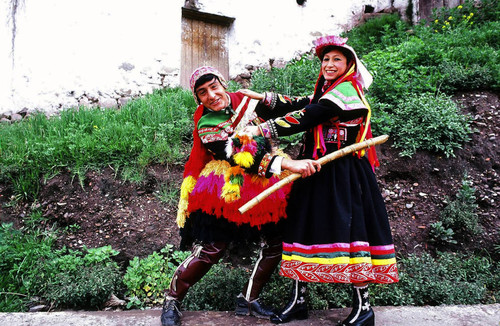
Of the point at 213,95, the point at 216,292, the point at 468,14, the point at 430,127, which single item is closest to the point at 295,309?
the point at 216,292

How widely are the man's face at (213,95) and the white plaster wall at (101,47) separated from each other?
4.36 meters

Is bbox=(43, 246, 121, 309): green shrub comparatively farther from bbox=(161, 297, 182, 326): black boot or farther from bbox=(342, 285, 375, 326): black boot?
bbox=(342, 285, 375, 326): black boot

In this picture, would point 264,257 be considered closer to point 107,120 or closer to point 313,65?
point 107,120

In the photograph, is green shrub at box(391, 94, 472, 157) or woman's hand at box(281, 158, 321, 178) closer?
woman's hand at box(281, 158, 321, 178)

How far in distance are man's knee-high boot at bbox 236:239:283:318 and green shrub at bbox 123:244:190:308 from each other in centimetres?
79

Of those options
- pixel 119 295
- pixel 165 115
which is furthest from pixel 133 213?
pixel 165 115

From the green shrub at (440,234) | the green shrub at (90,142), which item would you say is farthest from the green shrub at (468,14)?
the green shrub at (90,142)

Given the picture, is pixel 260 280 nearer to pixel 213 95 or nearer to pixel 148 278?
pixel 148 278

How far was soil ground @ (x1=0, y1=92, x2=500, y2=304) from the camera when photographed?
3.47m

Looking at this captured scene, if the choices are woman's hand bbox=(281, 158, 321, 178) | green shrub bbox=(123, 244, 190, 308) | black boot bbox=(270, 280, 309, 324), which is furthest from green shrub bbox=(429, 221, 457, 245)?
green shrub bbox=(123, 244, 190, 308)

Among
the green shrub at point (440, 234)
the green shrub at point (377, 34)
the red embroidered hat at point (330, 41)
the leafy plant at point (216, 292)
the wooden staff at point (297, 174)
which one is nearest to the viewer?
the wooden staff at point (297, 174)

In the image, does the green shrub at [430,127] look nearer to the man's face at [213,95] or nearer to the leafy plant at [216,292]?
the leafy plant at [216,292]

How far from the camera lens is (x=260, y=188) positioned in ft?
7.28

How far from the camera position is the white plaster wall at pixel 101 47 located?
18.5ft
